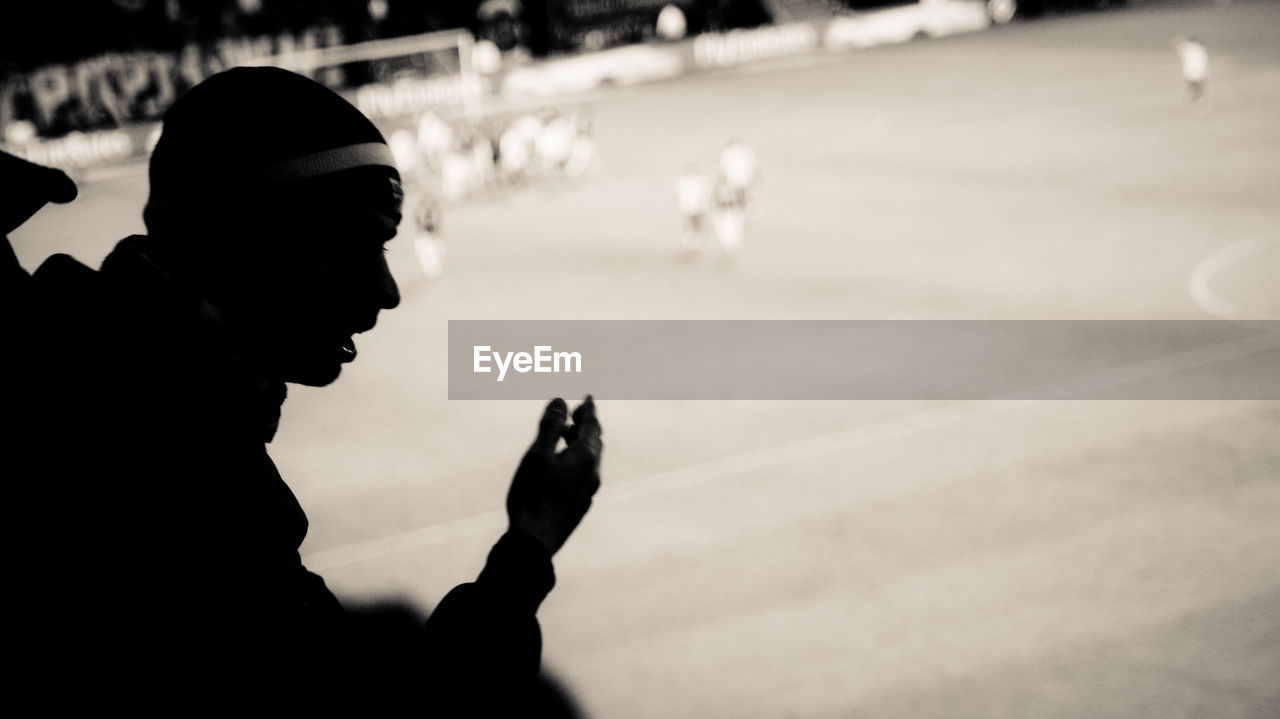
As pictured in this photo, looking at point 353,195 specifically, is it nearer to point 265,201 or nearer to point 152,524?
point 265,201

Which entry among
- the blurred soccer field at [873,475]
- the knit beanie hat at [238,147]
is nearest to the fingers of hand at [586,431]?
the knit beanie hat at [238,147]

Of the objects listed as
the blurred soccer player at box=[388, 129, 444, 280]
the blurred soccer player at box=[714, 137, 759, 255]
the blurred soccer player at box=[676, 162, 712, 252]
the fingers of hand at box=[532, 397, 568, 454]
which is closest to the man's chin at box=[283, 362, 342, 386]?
the fingers of hand at box=[532, 397, 568, 454]

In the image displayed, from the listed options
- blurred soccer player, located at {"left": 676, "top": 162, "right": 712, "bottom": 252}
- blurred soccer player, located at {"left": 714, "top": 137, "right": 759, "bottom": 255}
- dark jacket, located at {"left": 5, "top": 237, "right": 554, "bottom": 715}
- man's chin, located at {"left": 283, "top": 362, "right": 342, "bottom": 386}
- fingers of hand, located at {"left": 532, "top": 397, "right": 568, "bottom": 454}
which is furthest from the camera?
blurred soccer player, located at {"left": 714, "top": 137, "right": 759, "bottom": 255}

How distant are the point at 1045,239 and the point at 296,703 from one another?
19.7 meters

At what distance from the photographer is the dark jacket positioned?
4.28ft

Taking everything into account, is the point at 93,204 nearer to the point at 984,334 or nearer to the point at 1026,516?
the point at 984,334

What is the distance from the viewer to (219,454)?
4.73ft

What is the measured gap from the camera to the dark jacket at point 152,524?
1.30 meters

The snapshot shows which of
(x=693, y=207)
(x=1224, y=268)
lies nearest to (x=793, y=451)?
(x=693, y=207)

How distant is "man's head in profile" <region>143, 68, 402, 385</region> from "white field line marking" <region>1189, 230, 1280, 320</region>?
51.1 ft

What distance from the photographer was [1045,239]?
19234 millimetres

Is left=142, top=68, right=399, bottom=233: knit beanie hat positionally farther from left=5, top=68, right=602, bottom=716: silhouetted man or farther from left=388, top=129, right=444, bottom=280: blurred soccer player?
left=388, top=129, right=444, bottom=280: blurred soccer player

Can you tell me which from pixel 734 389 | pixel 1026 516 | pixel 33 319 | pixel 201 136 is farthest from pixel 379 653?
pixel 734 389

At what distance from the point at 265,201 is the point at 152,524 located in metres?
0.54
